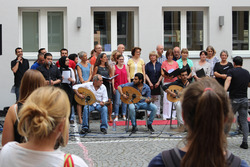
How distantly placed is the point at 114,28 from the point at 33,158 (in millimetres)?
13710

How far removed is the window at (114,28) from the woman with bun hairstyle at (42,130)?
13.3 m

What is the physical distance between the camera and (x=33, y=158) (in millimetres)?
2451

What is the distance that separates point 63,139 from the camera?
8.43 ft

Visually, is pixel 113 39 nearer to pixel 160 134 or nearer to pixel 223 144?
pixel 160 134

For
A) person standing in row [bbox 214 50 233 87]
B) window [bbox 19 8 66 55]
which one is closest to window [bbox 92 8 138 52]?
window [bbox 19 8 66 55]

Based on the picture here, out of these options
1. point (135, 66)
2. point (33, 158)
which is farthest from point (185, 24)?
point (33, 158)

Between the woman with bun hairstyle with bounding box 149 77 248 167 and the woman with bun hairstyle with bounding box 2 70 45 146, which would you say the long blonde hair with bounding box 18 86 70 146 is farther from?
the woman with bun hairstyle with bounding box 2 70 45 146

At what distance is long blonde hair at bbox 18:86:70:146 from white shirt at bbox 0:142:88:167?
9 centimetres

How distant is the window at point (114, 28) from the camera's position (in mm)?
15781

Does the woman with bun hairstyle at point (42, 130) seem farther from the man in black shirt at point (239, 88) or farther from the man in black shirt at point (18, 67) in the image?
the man in black shirt at point (18, 67)

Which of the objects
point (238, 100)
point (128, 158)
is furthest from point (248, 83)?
point (128, 158)

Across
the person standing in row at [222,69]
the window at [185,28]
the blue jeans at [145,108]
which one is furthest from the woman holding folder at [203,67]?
the window at [185,28]

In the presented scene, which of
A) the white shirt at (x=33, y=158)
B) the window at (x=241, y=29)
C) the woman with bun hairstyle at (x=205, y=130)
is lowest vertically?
the white shirt at (x=33, y=158)

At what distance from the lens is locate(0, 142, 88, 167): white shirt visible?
96.3 inches
